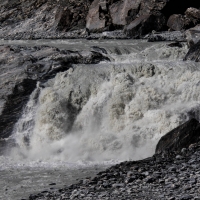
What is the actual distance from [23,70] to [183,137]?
406 inches

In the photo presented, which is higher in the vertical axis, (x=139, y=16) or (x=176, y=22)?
(x=139, y=16)

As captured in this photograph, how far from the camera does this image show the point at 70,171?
16.9m

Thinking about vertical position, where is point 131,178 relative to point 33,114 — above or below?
below

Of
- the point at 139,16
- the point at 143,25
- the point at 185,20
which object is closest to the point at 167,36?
the point at 143,25

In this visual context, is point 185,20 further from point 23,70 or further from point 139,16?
point 23,70

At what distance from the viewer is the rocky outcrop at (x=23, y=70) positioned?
75.3ft

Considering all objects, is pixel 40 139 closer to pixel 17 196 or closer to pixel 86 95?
pixel 86 95

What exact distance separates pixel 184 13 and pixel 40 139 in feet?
69.3

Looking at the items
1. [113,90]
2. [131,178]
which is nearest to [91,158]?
[113,90]

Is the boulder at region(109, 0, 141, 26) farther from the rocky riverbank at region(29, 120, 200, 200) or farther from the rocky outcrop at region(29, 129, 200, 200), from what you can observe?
the rocky outcrop at region(29, 129, 200, 200)

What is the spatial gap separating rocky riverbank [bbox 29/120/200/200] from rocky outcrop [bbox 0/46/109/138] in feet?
28.7

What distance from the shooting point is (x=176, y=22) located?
122 feet

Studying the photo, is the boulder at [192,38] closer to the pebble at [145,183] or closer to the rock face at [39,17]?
the pebble at [145,183]

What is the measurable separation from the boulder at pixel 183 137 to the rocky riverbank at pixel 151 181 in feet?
0.10
